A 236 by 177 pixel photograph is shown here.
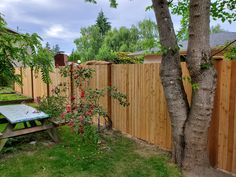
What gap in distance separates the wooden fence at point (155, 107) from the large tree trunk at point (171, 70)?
0.45 metres

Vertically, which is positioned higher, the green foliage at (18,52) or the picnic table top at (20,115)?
the green foliage at (18,52)

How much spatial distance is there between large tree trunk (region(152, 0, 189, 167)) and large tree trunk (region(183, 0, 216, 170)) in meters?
0.17

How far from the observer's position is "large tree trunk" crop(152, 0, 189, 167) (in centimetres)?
334

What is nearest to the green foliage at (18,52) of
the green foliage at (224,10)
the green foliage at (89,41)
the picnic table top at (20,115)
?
the picnic table top at (20,115)

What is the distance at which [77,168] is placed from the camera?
3.54 meters

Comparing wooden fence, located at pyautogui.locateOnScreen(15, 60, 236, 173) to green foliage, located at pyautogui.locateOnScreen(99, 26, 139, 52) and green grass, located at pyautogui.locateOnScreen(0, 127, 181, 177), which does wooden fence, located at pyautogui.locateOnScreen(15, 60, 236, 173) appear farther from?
green foliage, located at pyautogui.locateOnScreen(99, 26, 139, 52)

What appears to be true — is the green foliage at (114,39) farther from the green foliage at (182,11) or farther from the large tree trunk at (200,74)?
the large tree trunk at (200,74)

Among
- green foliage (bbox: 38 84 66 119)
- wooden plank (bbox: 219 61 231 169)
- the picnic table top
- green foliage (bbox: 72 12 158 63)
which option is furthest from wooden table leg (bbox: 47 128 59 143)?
green foliage (bbox: 72 12 158 63)

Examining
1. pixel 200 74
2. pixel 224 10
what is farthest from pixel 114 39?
pixel 200 74

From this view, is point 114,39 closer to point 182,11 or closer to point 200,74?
point 182,11

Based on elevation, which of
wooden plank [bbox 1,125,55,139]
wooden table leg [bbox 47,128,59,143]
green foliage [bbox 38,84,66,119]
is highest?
green foliage [bbox 38,84,66,119]

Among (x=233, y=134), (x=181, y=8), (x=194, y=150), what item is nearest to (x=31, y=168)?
(x=194, y=150)

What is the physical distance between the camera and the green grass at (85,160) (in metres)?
3.39

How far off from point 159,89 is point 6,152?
2.96m
